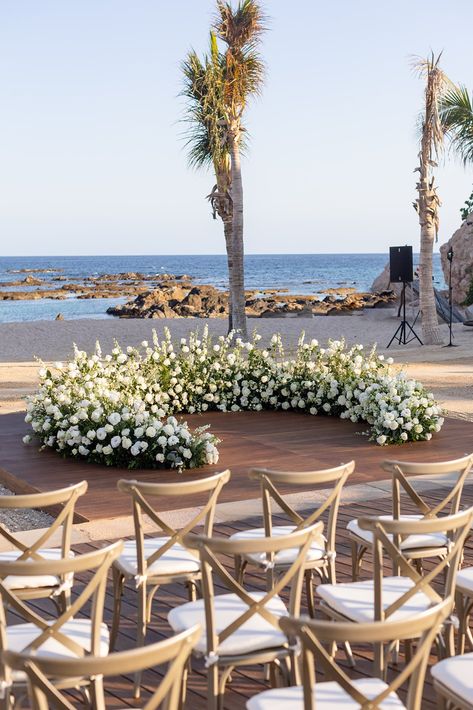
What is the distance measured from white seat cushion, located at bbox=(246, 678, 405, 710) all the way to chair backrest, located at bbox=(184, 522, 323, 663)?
0.40m

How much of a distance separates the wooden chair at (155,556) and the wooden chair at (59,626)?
0.57 meters

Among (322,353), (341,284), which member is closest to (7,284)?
(341,284)

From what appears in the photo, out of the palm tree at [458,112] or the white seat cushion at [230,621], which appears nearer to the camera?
the white seat cushion at [230,621]

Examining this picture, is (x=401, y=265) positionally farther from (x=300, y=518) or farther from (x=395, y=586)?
(x=395, y=586)

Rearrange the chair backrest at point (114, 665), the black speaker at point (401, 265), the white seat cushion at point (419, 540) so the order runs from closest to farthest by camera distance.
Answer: the chair backrest at point (114, 665)
the white seat cushion at point (419, 540)
the black speaker at point (401, 265)

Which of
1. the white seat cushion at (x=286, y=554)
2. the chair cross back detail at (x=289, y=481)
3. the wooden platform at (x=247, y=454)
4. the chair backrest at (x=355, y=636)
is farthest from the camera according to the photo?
the wooden platform at (x=247, y=454)

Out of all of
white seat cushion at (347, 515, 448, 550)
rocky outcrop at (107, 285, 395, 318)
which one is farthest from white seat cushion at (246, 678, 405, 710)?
rocky outcrop at (107, 285, 395, 318)

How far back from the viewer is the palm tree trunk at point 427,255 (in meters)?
22.6

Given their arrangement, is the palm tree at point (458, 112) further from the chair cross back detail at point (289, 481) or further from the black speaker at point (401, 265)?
the chair cross back detail at point (289, 481)

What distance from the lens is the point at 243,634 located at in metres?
3.88

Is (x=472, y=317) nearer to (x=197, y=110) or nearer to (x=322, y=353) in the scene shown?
(x=197, y=110)

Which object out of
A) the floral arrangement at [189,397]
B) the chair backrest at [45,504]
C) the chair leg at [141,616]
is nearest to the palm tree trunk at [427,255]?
the floral arrangement at [189,397]

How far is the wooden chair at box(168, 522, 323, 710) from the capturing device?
141 inches

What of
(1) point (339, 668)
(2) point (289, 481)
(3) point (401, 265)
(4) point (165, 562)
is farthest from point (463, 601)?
(3) point (401, 265)
